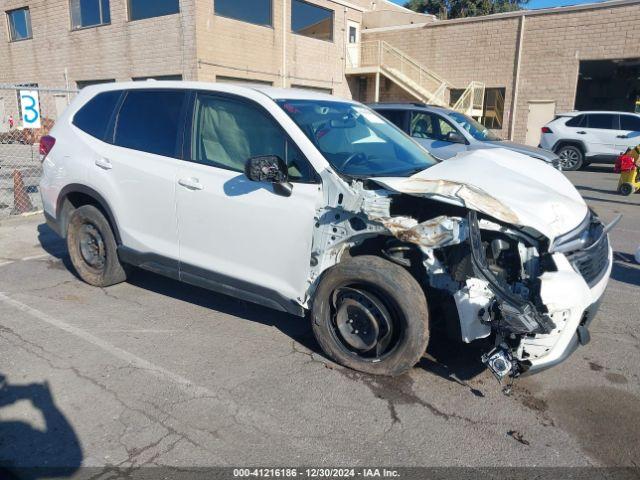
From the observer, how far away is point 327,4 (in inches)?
890

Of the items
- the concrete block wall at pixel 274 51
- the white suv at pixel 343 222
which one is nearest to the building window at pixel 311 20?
the concrete block wall at pixel 274 51

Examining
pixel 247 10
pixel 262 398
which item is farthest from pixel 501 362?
pixel 247 10

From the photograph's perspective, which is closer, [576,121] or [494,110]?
[576,121]

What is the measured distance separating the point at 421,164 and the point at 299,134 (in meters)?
1.08

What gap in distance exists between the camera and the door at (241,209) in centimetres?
372

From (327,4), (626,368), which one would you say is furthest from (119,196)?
(327,4)

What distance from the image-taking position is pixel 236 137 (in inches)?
163

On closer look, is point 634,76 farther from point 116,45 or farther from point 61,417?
point 61,417

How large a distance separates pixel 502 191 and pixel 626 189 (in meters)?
9.90

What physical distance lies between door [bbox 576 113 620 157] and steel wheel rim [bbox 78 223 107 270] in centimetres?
1527

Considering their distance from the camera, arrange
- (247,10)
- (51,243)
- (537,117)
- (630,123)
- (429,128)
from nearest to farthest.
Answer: (51,243), (429,128), (630,123), (247,10), (537,117)

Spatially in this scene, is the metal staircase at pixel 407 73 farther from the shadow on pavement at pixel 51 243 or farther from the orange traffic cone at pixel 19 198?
the shadow on pavement at pixel 51 243

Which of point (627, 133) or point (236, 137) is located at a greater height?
point (236, 137)

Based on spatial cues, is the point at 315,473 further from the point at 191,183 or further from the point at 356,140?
the point at 356,140
